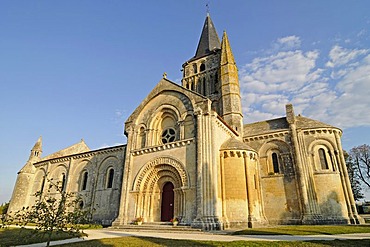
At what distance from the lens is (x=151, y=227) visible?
16.0 meters

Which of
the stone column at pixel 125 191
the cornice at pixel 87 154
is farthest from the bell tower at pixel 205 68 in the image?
the cornice at pixel 87 154

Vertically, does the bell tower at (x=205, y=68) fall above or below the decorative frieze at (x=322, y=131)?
above

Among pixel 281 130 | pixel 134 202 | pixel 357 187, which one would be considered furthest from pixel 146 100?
pixel 357 187

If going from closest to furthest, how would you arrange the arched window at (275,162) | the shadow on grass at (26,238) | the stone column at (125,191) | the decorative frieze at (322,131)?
the shadow on grass at (26,238) < the stone column at (125,191) < the decorative frieze at (322,131) < the arched window at (275,162)

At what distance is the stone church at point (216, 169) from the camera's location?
16.7m

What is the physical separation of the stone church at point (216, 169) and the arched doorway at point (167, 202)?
76 mm

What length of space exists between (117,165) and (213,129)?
13.4m

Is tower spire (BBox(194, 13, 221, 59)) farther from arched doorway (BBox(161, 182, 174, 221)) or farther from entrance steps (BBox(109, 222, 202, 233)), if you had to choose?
entrance steps (BBox(109, 222, 202, 233))

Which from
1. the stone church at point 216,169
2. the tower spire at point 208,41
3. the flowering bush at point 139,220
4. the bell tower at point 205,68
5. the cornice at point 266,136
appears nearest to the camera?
the stone church at point 216,169

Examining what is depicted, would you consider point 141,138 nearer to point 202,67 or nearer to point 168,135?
point 168,135

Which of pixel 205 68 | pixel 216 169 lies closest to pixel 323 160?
pixel 216 169

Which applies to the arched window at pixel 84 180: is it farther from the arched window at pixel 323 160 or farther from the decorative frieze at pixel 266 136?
the arched window at pixel 323 160

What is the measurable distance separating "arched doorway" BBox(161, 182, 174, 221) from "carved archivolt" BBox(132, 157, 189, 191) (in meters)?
1.00

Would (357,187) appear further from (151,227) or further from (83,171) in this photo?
(83,171)
